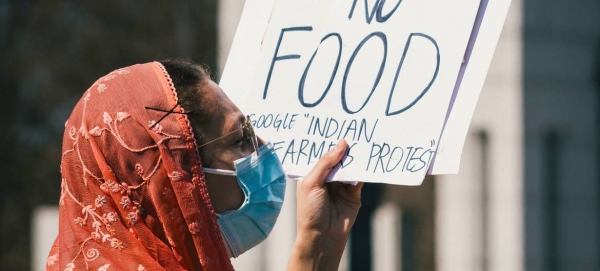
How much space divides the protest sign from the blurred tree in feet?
29.1

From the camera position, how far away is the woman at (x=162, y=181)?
7.16 feet

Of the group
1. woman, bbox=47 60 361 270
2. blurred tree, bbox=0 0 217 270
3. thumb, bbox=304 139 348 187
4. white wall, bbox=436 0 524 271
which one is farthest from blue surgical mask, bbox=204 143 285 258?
blurred tree, bbox=0 0 217 270

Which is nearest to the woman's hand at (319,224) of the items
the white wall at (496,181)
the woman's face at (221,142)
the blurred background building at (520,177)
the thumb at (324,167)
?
the thumb at (324,167)

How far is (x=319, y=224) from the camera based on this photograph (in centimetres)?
238

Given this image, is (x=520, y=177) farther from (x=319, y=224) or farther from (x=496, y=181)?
(x=319, y=224)

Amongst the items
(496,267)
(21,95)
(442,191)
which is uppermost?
(21,95)

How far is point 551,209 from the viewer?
9148 mm

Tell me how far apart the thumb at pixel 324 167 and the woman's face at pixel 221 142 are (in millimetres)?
157

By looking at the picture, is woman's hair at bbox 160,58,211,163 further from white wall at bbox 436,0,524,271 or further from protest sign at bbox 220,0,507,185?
white wall at bbox 436,0,524,271

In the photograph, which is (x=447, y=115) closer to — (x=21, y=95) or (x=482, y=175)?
(x=482, y=175)

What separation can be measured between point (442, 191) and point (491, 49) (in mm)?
7462

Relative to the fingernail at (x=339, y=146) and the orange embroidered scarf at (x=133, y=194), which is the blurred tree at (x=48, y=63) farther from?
the orange embroidered scarf at (x=133, y=194)

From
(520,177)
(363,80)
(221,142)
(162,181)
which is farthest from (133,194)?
(520,177)

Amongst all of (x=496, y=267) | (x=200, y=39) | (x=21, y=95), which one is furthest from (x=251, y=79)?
(x=21, y=95)
